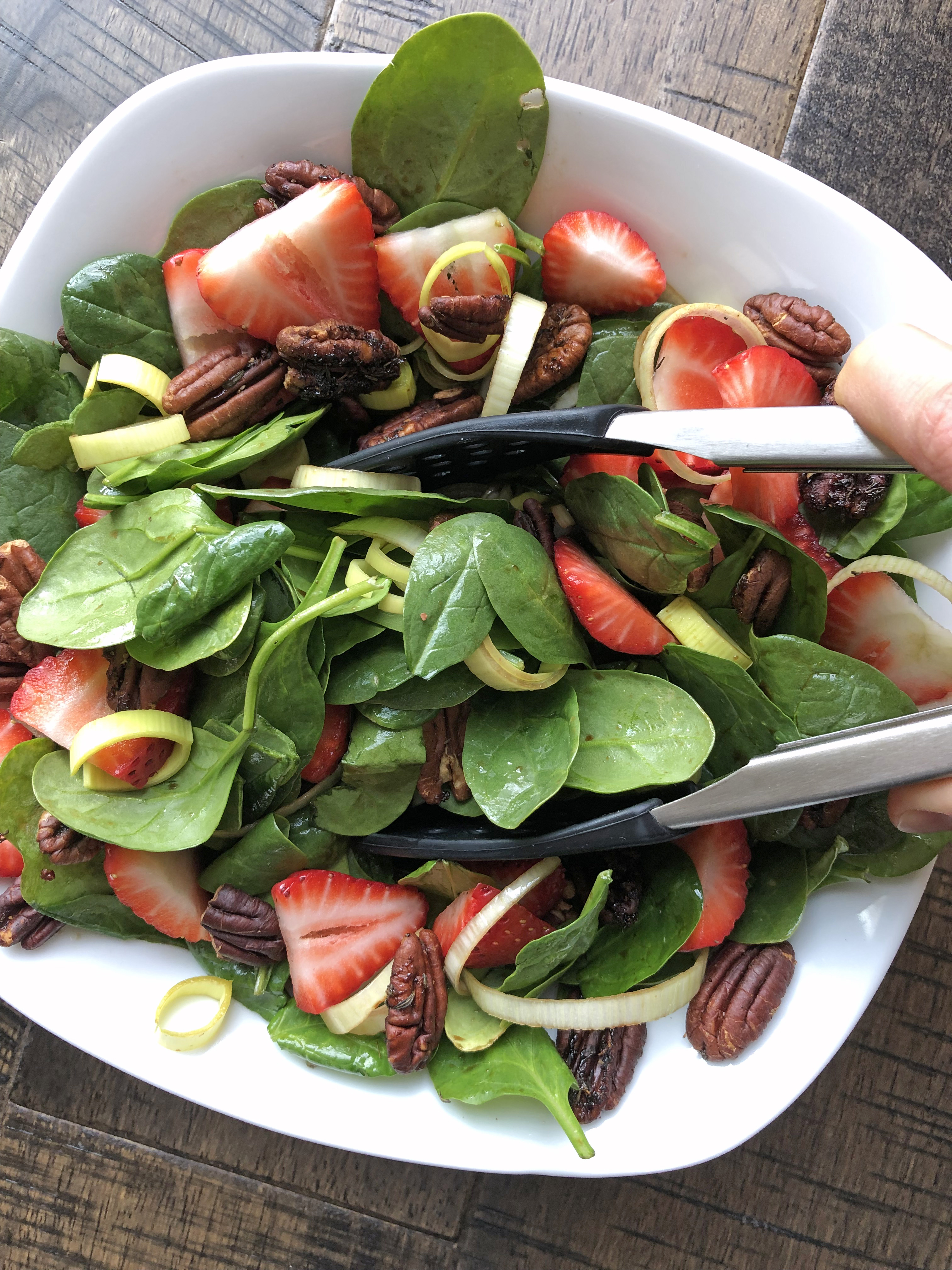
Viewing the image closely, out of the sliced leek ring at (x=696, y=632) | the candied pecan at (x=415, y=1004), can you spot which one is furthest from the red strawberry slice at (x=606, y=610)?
the candied pecan at (x=415, y=1004)

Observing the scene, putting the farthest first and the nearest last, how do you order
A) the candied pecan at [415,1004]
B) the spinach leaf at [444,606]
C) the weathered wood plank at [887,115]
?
the weathered wood plank at [887,115], the candied pecan at [415,1004], the spinach leaf at [444,606]

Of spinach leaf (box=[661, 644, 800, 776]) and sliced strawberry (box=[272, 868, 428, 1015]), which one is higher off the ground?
spinach leaf (box=[661, 644, 800, 776])

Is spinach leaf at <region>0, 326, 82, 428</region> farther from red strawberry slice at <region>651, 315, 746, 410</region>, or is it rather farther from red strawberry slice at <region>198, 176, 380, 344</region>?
red strawberry slice at <region>651, 315, 746, 410</region>

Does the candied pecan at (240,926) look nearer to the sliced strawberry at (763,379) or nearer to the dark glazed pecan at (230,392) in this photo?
the dark glazed pecan at (230,392)

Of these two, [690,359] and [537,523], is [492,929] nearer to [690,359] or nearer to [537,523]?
[537,523]

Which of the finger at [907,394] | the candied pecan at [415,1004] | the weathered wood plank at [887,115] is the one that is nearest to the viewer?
the finger at [907,394]

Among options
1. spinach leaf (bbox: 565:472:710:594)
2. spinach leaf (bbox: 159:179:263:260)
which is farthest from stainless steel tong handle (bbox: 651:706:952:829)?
spinach leaf (bbox: 159:179:263:260)
